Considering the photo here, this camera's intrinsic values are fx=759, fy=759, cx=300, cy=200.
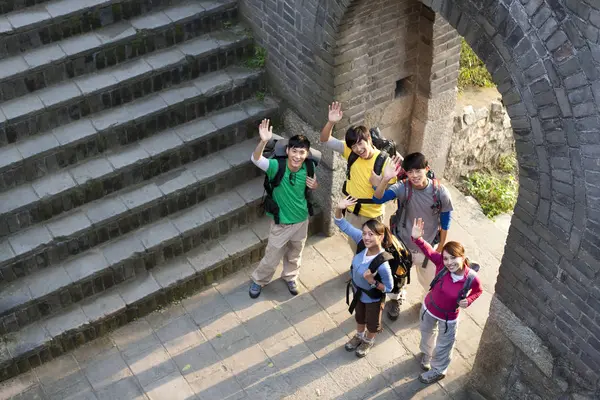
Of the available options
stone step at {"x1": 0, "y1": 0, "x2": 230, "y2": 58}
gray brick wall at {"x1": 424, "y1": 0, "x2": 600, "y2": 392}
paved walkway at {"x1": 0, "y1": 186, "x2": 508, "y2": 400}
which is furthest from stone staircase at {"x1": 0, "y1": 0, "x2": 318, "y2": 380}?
gray brick wall at {"x1": 424, "y1": 0, "x2": 600, "y2": 392}

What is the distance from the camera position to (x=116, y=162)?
8.04 m

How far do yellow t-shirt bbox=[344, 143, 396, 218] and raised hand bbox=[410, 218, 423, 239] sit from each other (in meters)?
0.57

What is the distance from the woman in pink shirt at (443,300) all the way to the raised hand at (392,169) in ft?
1.71

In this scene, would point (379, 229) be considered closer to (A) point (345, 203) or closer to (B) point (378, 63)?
(A) point (345, 203)

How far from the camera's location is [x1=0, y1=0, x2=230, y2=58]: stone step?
26.1ft

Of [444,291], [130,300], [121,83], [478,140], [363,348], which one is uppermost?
[121,83]

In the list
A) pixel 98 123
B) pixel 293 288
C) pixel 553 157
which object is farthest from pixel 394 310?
pixel 98 123

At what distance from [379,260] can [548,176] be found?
5.52 feet

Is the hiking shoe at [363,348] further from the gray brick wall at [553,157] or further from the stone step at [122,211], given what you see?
the stone step at [122,211]

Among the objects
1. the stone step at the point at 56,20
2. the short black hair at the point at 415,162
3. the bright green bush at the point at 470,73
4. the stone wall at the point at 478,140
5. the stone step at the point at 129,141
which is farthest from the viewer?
the bright green bush at the point at 470,73

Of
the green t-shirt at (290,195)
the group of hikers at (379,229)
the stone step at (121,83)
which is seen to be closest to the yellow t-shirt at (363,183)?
the group of hikers at (379,229)

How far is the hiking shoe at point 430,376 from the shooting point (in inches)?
285

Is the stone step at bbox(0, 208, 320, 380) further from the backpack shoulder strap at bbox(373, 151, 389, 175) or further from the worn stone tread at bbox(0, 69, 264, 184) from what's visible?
the backpack shoulder strap at bbox(373, 151, 389, 175)

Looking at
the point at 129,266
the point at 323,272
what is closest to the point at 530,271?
the point at 323,272
